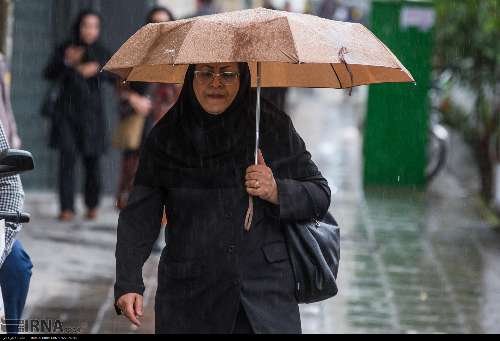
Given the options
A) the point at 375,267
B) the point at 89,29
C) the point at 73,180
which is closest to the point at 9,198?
the point at 375,267

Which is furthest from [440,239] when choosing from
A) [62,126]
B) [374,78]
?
[374,78]

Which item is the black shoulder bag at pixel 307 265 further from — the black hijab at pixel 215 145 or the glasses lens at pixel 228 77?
the glasses lens at pixel 228 77

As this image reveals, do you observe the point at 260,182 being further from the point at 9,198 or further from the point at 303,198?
the point at 9,198

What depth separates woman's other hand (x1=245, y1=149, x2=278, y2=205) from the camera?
4285 millimetres

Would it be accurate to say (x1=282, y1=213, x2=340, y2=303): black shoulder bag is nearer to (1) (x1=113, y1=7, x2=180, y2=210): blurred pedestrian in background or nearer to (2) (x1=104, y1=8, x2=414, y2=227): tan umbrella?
(2) (x1=104, y1=8, x2=414, y2=227): tan umbrella

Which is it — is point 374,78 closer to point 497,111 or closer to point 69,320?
point 69,320

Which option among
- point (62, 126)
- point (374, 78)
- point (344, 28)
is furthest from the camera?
point (62, 126)

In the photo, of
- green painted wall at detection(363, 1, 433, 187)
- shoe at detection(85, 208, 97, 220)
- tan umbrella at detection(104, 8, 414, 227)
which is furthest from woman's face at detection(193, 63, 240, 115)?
green painted wall at detection(363, 1, 433, 187)

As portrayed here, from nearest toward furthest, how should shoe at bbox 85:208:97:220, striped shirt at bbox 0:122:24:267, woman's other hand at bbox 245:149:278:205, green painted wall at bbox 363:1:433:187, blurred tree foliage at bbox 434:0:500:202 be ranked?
1. woman's other hand at bbox 245:149:278:205
2. striped shirt at bbox 0:122:24:267
3. shoe at bbox 85:208:97:220
4. blurred tree foliage at bbox 434:0:500:202
5. green painted wall at bbox 363:1:433:187

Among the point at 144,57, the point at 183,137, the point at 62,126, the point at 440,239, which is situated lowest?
the point at 440,239

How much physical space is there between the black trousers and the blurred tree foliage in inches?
177

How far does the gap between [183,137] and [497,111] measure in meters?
9.46

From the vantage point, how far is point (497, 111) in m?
13.3

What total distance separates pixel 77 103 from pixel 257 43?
733cm
